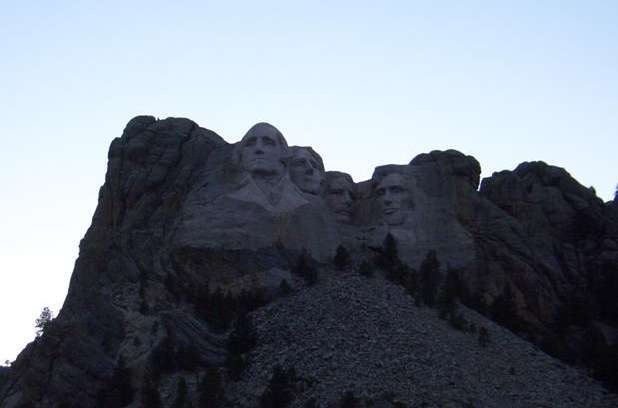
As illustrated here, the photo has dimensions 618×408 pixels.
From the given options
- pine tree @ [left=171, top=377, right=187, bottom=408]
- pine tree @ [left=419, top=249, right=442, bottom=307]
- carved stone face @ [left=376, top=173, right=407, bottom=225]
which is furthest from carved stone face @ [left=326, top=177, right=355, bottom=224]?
pine tree @ [left=171, top=377, right=187, bottom=408]

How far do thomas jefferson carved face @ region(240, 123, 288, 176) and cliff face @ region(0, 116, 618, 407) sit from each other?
0.14ft

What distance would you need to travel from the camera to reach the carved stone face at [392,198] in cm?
4872

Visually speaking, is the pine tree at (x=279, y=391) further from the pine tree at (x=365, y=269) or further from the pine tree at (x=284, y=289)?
the pine tree at (x=365, y=269)

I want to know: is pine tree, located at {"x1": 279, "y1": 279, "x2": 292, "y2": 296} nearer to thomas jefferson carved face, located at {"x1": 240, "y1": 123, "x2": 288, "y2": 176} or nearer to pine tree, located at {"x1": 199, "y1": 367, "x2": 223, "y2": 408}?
thomas jefferson carved face, located at {"x1": 240, "y1": 123, "x2": 288, "y2": 176}

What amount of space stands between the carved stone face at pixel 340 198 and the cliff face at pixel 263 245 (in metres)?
0.04

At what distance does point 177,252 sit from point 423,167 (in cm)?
918

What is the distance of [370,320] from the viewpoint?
41.8 m

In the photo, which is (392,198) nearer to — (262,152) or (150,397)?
(262,152)

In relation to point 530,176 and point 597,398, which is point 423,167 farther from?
point 597,398

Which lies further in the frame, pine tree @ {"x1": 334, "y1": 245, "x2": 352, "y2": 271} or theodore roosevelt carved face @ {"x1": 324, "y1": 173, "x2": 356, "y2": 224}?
theodore roosevelt carved face @ {"x1": 324, "y1": 173, "x2": 356, "y2": 224}

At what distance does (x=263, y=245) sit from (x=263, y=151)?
364 cm

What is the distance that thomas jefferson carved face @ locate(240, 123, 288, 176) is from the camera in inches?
1871

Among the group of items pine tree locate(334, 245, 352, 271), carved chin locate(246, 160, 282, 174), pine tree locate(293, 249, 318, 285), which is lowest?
pine tree locate(293, 249, 318, 285)

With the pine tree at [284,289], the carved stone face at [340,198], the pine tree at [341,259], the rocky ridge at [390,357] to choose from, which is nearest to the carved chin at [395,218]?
the carved stone face at [340,198]
